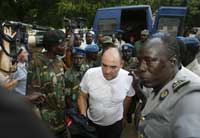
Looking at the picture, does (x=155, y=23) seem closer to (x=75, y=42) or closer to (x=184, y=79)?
(x=75, y=42)

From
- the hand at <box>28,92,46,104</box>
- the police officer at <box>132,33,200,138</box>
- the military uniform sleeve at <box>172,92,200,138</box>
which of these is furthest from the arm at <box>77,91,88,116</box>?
the military uniform sleeve at <box>172,92,200,138</box>

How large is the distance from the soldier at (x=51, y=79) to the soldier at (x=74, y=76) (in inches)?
30.5

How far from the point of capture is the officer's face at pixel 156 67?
1.93 meters

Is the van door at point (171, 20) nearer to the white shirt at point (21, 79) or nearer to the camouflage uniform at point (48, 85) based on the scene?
the white shirt at point (21, 79)

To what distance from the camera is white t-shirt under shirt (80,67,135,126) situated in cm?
395

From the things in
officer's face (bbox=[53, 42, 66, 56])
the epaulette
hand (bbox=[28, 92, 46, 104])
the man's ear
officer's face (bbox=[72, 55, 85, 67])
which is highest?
the man's ear

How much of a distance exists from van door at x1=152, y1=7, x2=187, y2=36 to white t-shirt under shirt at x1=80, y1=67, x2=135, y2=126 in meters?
6.50

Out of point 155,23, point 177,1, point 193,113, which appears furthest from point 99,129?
point 177,1

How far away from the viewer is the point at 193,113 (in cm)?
145

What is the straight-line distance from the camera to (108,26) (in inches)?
477

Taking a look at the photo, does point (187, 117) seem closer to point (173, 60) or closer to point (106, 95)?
point (173, 60)

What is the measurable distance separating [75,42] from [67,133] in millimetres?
4884

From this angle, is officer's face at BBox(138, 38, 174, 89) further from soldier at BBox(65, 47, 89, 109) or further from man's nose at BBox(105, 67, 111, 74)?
soldier at BBox(65, 47, 89, 109)

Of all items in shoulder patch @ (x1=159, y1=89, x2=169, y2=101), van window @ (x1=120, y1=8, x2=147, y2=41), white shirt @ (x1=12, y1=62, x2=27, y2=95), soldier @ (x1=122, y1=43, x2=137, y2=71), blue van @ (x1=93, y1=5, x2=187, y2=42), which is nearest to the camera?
shoulder patch @ (x1=159, y1=89, x2=169, y2=101)
